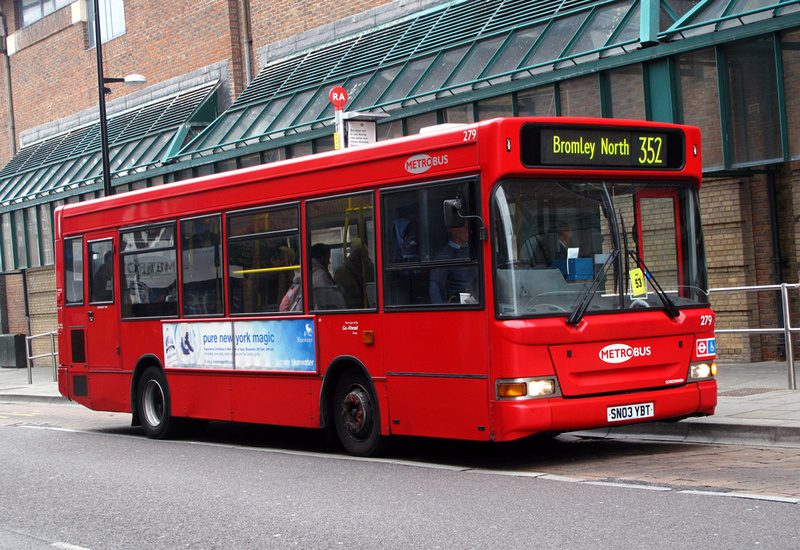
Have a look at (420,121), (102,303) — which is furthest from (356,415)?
(420,121)

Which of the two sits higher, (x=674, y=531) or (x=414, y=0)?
(x=414, y=0)

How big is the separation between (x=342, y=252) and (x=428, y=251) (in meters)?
1.23

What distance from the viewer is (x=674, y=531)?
240 inches

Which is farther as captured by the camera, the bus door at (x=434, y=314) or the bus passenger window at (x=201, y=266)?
the bus passenger window at (x=201, y=266)

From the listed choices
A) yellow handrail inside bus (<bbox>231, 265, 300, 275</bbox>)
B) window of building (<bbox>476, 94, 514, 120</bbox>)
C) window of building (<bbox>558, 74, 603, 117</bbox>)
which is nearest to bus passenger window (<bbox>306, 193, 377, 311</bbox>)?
yellow handrail inside bus (<bbox>231, 265, 300, 275</bbox>)

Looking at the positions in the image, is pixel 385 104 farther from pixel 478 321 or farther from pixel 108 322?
pixel 478 321

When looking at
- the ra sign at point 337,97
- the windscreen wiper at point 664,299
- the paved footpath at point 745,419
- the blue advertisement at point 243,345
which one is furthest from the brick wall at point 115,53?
the windscreen wiper at point 664,299

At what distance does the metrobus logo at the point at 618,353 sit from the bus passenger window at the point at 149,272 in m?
5.70

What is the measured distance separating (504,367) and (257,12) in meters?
20.1

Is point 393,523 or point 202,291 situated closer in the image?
point 393,523

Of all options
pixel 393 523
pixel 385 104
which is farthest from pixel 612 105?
pixel 393 523

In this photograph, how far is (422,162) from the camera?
30.0 ft

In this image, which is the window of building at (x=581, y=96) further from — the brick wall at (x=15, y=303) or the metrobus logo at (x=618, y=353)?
the brick wall at (x=15, y=303)

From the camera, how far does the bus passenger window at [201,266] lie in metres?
11.8
